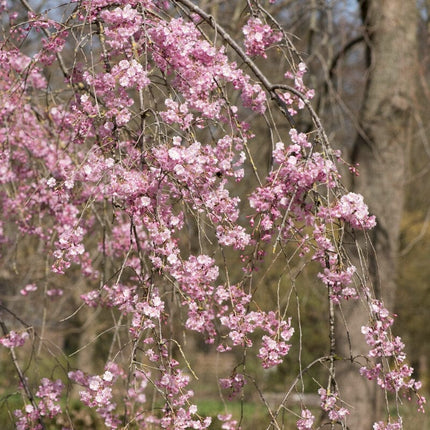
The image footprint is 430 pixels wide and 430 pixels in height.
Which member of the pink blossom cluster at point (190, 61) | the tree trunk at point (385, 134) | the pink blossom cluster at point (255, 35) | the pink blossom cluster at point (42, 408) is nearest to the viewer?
the pink blossom cluster at point (190, 61)

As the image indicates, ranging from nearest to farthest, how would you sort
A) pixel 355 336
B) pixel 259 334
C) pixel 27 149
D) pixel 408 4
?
pixel 27 149, pixel 355 336, pixel 408 4, pixel 259 334

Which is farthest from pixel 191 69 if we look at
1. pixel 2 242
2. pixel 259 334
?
pixel 259 334

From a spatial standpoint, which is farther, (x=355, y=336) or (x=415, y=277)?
(x=415, y=277)

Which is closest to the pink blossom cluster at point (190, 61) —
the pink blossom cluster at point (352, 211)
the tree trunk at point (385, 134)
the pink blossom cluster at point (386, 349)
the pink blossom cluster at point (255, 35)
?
the pink blossom cluster at point (255, 35)

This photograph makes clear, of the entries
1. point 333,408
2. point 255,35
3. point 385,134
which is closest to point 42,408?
point 333,408

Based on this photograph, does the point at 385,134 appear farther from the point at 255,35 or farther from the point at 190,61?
the point at 190,61

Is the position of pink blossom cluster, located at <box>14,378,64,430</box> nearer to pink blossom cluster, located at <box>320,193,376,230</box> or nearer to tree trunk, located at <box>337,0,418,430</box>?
pink blossom cluster, located at <box>320,193,376,230</box>

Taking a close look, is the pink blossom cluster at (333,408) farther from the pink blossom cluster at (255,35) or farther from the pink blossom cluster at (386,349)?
the pink blossom cluster at (255,35)

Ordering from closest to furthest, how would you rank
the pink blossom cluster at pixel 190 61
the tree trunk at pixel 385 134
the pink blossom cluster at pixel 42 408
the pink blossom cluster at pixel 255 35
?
the pink blossom cluster at pixel 190 61, the pink blossom cluster at pixel 255 35, the pink blossom cluster at pixel 42 408, the tree trunk at pixel 385 134

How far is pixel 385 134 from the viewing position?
230 inches

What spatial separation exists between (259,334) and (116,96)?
10.9 m

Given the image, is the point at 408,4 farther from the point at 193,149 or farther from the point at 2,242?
the point at 193,149

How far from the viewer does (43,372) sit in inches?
519

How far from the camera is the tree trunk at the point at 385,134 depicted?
5.82 meters
